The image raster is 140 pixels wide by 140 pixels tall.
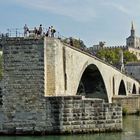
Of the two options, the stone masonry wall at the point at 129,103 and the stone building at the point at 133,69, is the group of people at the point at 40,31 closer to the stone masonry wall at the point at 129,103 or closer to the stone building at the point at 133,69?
the stone masonry wall at the point at 129,103

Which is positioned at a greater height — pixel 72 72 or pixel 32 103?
pixel 72 72

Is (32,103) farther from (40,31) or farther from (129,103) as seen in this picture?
(129,103)

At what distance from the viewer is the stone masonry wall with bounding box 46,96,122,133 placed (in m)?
31.4

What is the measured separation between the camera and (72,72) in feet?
126

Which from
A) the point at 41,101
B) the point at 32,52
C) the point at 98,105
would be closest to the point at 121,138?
the point at 98,105

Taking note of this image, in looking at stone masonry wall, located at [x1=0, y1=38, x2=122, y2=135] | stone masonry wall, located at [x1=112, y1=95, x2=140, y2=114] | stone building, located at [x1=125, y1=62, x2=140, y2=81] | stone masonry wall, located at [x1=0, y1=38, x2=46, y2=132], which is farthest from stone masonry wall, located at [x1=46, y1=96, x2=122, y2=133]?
stone building, located at [x1=125, y1=62, x2=140, y2=81]

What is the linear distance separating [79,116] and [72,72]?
701 cm

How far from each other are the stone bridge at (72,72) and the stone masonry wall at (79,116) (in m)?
1.36

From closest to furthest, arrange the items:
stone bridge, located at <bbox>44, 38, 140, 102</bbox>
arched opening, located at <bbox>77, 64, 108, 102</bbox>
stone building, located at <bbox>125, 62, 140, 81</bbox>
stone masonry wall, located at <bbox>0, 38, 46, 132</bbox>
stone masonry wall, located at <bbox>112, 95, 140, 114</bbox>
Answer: stone masonry wall, located at <bbox>0, 38, 46, 132</bbox> < stone bridge, located at <bbox>44, 38, 140, 102</bbox> < arched opening, located at <bbox>77, 64, 108, 102</bbox> < stone masonry wall, located at <bbox>112, 95, 140, 114</bbox> < stone building, located at <bbox>125, 62, 140, 81</bbox>

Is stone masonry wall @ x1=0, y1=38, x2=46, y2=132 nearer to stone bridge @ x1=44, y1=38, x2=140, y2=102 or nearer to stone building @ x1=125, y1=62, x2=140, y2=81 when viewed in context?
stone bridge @ x1=44, y1=38, x2=140, y2=102

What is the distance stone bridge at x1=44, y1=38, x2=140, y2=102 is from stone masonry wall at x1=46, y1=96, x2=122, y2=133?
1364 millimetres

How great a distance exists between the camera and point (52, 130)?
3131 centimetres

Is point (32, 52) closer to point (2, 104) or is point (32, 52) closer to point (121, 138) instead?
point (2, 104)

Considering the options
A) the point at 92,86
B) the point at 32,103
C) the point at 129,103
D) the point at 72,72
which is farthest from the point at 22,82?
the point at 129,103
